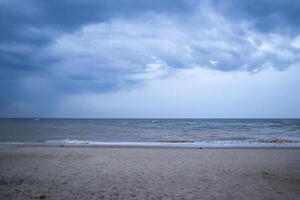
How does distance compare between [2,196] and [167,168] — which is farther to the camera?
[167,168]

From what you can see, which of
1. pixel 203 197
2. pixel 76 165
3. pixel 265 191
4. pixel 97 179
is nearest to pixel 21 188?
pixel 97 179

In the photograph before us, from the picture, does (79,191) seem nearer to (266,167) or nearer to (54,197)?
(54,197)

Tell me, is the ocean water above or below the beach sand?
below

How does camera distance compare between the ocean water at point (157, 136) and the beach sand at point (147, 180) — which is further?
the ocean water at point (157, 136)

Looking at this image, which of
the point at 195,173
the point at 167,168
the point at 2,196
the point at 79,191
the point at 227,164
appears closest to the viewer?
the point at 2,196

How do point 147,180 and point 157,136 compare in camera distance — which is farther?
point 157,136

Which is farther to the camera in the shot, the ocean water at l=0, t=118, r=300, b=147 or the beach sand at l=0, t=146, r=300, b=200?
the ocean water at l=0, t=118, r=300, b=147

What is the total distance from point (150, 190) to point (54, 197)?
111 inches

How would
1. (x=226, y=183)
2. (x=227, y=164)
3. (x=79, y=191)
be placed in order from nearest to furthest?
(x=79, y=191)
(x=226, y=183)
(x=227, y=164)

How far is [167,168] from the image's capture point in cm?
1086

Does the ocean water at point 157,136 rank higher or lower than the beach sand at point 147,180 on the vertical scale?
lower

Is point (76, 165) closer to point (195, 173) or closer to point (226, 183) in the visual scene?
point (195, 173)

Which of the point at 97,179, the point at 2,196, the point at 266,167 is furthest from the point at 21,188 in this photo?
the point at 266,167

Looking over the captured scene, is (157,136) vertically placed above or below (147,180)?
below
